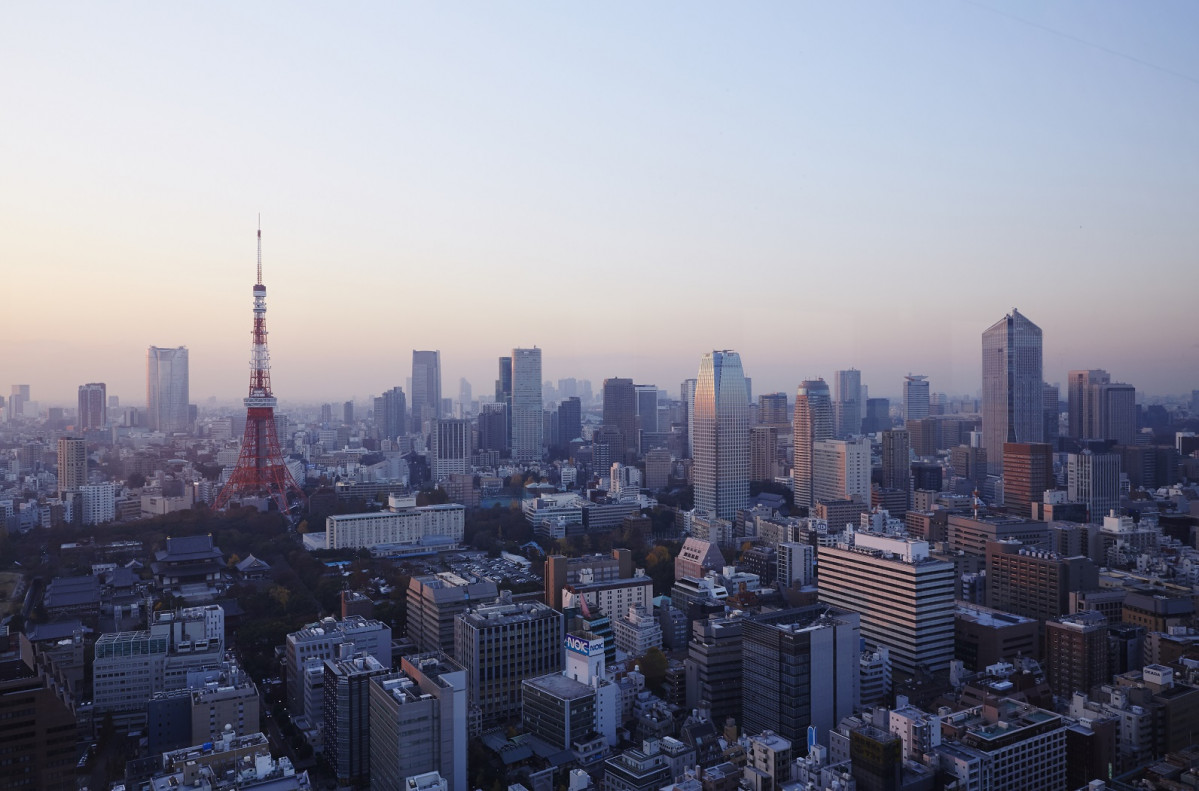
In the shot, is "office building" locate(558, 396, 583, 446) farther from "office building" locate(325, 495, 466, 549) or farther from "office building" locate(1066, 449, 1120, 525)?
"office building" locate(1066, 449, 1120, 525)

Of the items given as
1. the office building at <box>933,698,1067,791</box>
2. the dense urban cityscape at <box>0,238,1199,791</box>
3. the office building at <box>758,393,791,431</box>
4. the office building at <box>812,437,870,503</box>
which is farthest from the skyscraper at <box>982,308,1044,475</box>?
the office building at <box>933,698,1067,791</box>

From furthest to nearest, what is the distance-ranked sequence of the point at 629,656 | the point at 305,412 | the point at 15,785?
the point at 305,412
the point at 629,656
the point at 15,785

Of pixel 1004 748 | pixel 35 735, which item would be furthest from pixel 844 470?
pixel 35 735

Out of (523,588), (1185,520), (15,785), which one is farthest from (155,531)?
(1185,520)

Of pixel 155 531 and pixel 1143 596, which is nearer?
pixel 1143 596

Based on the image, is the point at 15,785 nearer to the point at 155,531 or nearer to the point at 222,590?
the point at 222,590

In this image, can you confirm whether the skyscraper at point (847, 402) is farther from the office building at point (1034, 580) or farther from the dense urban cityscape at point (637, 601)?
the office building at point (1034, 580)
